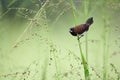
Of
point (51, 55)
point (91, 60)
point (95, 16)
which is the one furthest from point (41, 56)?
point (95, 16)

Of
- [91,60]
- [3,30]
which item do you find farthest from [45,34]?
[3,30]

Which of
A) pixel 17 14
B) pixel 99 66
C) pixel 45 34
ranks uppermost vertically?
pixel 17 14

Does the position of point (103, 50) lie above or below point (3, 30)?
below

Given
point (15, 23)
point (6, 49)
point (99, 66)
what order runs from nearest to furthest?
point (99, 66), point (6, 49), point (15, 23)

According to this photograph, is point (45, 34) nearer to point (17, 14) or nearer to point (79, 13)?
point (79, 13)

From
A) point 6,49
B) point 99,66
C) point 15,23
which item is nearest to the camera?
point 99,66

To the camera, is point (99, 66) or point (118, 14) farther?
point (118, 14)
